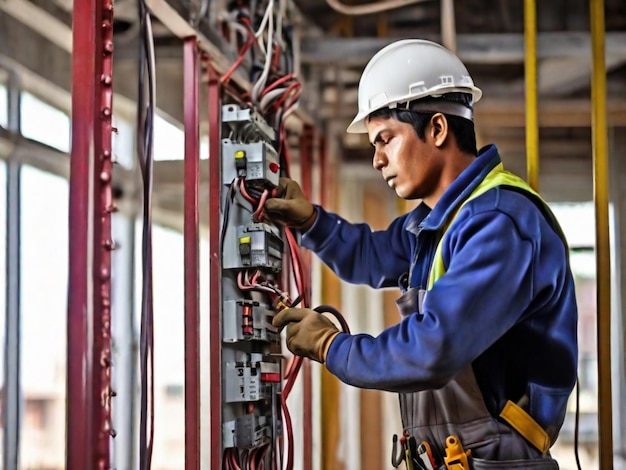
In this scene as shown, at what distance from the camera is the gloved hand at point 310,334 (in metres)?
1.65

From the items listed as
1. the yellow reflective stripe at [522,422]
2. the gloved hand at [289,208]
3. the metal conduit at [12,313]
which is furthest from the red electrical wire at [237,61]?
the yellow reflective stripe at [522,422]

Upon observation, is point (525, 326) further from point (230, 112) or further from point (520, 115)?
point (520, 115)

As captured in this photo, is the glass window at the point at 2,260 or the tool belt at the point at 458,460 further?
the glass window at the point at 2,260

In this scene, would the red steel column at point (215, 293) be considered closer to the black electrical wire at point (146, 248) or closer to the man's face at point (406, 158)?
the black electrical wire at point (146, 248)

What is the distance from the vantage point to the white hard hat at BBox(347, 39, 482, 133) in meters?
1.78

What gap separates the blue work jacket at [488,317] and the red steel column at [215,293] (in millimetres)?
371

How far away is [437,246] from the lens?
174cm

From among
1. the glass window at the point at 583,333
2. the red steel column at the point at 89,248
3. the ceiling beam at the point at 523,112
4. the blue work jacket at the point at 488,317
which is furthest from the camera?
the glass window at the point at 583,333

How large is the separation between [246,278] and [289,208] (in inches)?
7.9

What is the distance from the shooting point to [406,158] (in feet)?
5.82

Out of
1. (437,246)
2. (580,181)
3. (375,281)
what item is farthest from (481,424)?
(580,181)

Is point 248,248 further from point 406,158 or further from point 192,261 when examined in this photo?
point 406,158

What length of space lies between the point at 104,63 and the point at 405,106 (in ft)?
2.04

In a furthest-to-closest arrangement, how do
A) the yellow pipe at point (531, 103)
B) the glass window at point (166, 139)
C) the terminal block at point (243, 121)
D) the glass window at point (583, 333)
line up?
1. the glass window at point (583, 333)
2. the glass window at point (166, 139)
3. the yellow pipe at point (531, 103)
4. the terminal block at point (243, 121)
